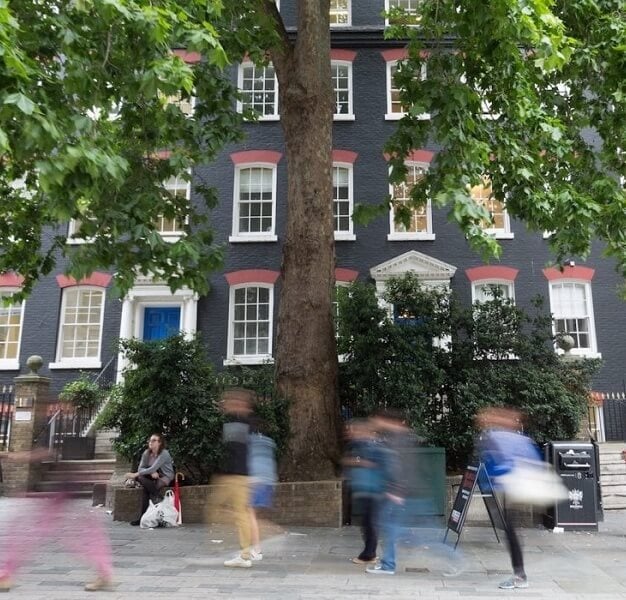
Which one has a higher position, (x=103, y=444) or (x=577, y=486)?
(x=103, y=444)

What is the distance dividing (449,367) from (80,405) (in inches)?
352

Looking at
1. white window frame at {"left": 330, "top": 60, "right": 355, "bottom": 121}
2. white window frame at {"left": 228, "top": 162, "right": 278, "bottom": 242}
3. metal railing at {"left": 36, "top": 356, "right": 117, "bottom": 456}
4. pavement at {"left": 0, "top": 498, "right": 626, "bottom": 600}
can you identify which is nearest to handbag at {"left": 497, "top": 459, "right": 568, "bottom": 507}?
pavement at {"left": 0, "top": 498, "right": 626, "bottom": 600}

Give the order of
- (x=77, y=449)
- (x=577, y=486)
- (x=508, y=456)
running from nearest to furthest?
→ (x=508, y=456) → (x=577, y=486) → (x=77, y=449)

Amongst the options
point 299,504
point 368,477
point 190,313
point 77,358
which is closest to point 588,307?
point 190,313

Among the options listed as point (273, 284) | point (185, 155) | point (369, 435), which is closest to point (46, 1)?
point (185, 155)

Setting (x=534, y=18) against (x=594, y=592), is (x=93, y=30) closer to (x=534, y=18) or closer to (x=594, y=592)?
(x=534, y=18)

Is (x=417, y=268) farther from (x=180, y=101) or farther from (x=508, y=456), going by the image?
(x=508, y=456)

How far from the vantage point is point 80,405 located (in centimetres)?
1505

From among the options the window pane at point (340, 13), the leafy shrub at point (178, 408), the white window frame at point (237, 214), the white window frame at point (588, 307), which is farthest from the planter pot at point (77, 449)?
the window pane at point (340, 13)

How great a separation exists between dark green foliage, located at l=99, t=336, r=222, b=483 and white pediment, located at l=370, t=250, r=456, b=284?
761 cm

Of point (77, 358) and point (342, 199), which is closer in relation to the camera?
point (77, 358)

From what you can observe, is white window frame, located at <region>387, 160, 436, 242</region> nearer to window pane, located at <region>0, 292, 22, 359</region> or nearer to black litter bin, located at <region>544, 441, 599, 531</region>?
black litter bin, located at <region>544, 441, 599, 531</region>

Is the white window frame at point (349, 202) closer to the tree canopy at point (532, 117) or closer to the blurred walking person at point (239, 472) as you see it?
the tree canopy at point (532, 117)

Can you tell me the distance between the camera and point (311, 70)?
1108 cm
